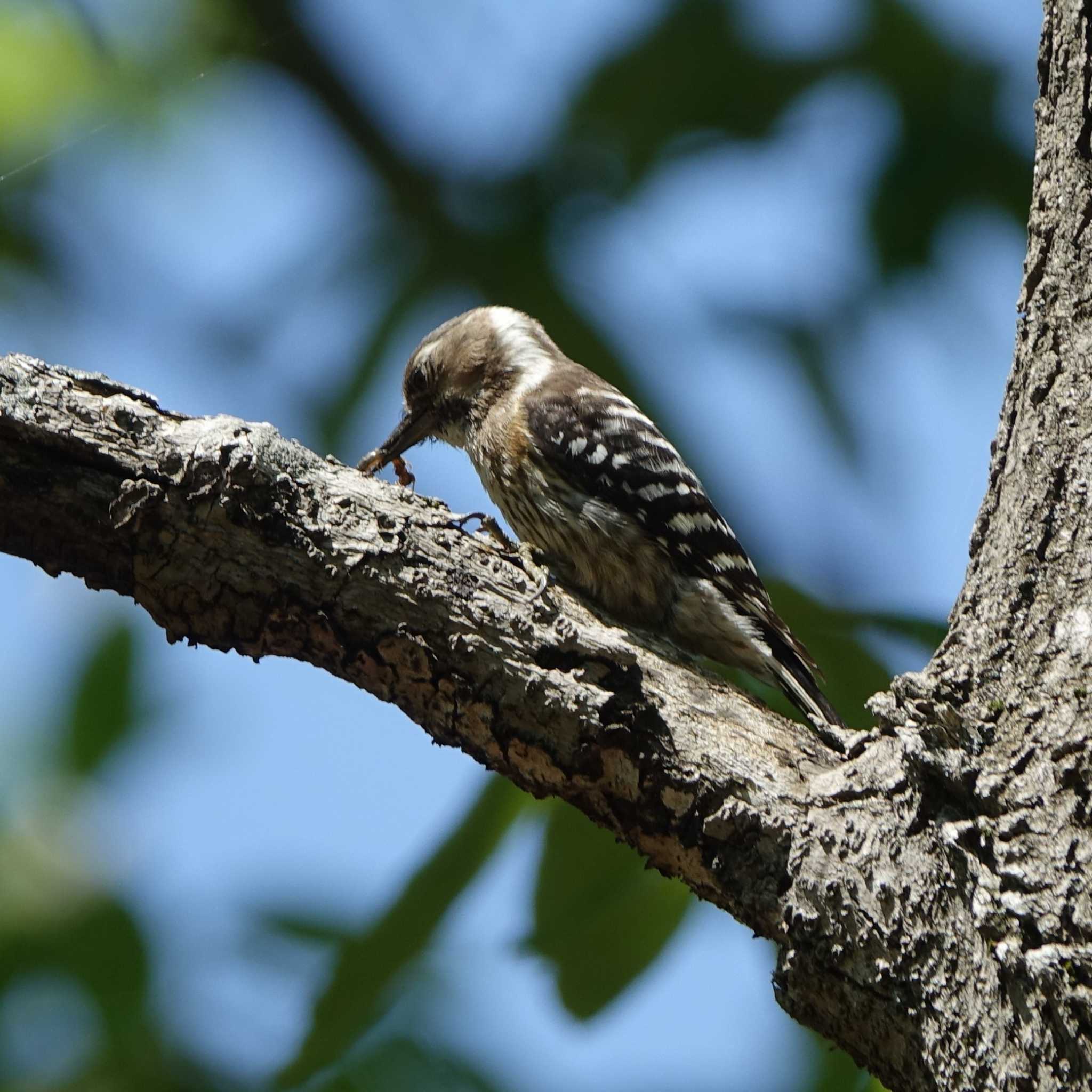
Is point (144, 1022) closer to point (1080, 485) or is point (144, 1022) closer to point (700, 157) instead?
point (1080, 485)

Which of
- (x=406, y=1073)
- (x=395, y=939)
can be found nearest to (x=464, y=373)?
(x=395, y=939)

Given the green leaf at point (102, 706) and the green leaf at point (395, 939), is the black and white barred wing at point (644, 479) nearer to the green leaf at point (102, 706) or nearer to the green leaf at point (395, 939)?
the green leaf at point (395, 939)

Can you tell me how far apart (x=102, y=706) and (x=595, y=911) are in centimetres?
132

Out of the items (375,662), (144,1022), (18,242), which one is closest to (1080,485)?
(375,662)

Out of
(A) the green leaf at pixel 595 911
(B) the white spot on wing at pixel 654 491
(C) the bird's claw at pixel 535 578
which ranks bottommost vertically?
(A) the green leaf at pixel 595 911

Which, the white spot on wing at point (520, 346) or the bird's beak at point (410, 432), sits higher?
the white spot on wing at point (520, 346)

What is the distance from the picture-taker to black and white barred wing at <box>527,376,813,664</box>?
375cm

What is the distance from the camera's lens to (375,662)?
7.72 feet

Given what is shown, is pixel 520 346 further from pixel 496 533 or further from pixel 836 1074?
pixel 836 1074

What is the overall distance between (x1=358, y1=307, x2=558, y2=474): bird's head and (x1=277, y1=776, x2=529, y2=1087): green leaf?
209cm

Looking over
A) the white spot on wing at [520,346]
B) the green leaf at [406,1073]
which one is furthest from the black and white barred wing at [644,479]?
the green leaf at [406,1073]

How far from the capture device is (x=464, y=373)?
477 cm

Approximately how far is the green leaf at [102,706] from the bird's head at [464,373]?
167cm

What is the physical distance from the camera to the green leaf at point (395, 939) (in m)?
2.68
